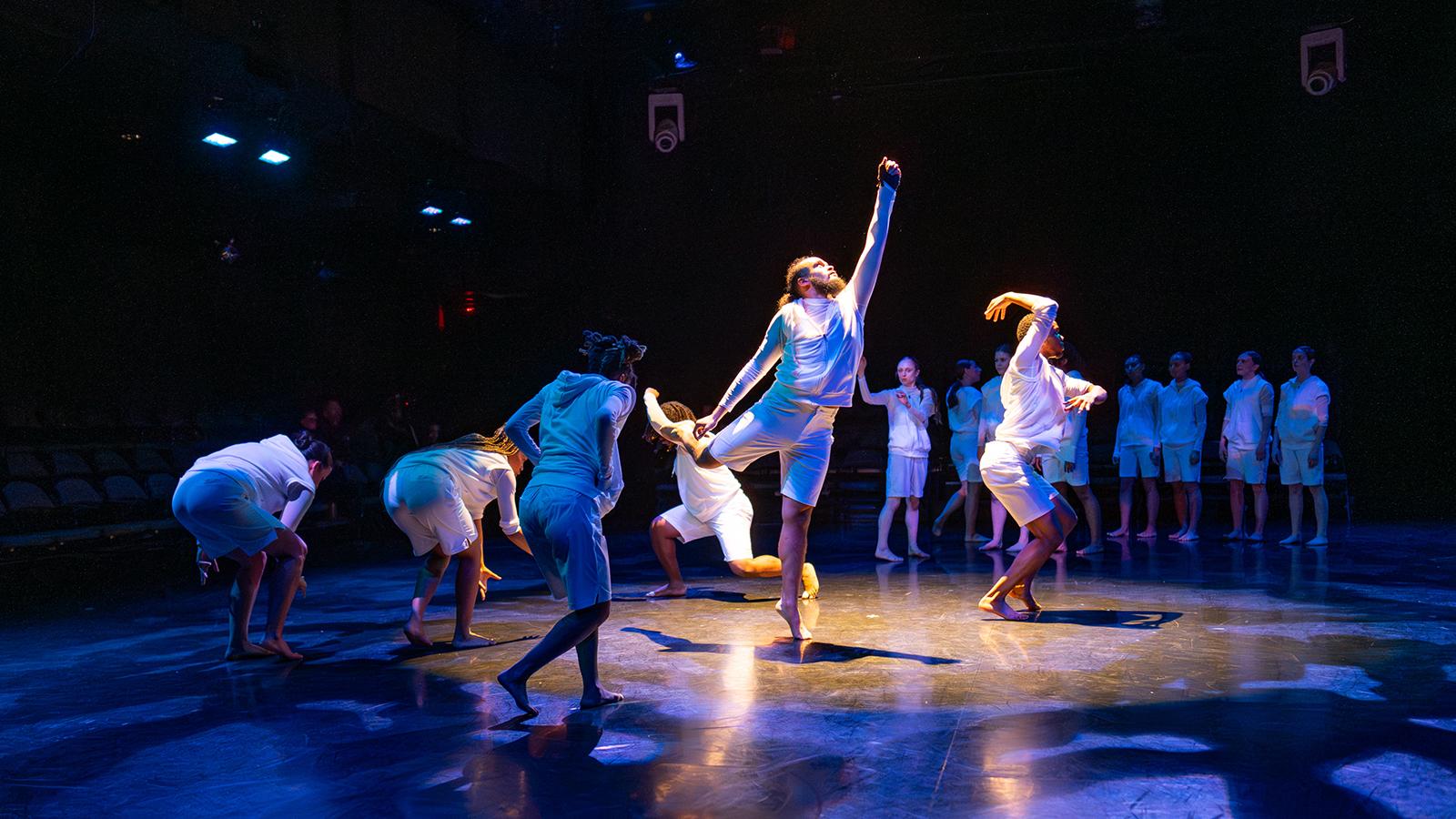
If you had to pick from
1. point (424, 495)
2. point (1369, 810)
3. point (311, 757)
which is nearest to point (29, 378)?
point (424, 495)

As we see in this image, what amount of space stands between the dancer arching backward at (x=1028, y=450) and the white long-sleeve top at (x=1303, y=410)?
4651 millimetres

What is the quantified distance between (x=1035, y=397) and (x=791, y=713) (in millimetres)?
3066

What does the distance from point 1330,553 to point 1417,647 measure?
4.44 m

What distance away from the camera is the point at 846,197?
1504 cm

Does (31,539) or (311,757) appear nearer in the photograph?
(311,757)

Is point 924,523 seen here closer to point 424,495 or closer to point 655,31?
point 655,31

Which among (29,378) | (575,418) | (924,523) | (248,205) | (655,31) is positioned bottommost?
(924,523)

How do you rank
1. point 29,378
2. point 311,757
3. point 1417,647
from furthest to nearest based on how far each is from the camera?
point 29,378 → point 1417,647 → point 311,757

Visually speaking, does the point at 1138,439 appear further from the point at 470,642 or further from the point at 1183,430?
the point at 470,642

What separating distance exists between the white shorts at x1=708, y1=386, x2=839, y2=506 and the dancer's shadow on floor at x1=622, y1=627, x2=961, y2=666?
31.3 inches

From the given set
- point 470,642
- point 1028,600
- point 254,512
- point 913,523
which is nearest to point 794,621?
point 1028,600

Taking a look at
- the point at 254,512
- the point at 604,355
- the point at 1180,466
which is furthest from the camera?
the point at 1180,466

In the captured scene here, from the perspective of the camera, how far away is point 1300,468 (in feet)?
32.2

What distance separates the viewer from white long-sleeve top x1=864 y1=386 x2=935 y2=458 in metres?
9.49
